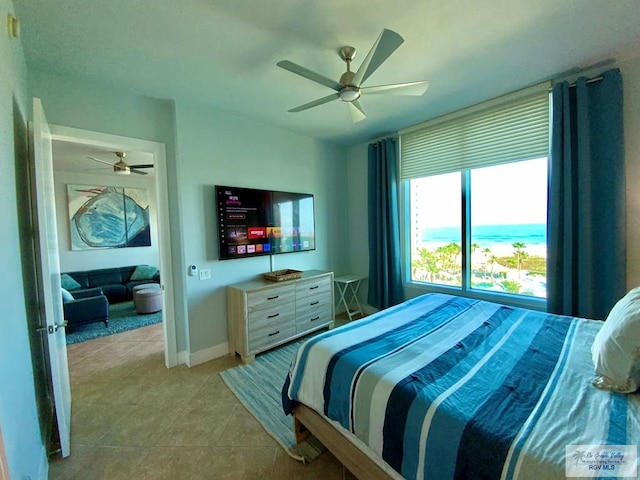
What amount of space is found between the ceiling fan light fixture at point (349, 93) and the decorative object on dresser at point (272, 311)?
1.96 metres

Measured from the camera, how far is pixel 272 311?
2869 mm

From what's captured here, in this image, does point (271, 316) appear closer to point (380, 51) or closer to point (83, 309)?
point (380, 51)

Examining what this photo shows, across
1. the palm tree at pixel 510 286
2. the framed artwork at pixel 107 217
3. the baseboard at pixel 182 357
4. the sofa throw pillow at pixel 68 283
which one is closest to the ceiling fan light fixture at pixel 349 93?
the palm tree at pixel 510 286

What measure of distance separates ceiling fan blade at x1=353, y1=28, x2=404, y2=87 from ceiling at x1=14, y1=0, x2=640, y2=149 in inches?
9.3

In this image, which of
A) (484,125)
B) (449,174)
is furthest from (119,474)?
(484,125)

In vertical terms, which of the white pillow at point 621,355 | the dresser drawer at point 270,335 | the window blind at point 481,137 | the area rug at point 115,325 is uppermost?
the window blind at point 481,137

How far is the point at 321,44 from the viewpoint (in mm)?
1821

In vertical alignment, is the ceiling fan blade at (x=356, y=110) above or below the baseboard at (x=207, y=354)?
above

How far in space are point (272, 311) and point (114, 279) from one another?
4234 millimetres

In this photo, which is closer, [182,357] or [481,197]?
[182,357]

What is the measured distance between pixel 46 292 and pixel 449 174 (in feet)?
12.6

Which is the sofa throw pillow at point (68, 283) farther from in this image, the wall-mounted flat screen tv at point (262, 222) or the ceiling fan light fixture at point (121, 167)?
the wall-mounted flat screen tv at point (262, 222)

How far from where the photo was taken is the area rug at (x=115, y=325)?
3441 mm

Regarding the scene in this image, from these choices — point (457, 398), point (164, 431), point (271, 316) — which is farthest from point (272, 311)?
point (457, 398)
